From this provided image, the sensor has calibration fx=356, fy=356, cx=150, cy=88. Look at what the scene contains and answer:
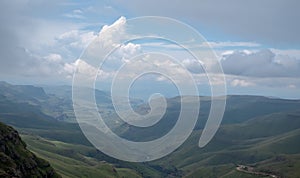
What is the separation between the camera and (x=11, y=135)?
100m

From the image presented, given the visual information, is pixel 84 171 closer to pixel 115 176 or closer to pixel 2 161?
pixel 115 176

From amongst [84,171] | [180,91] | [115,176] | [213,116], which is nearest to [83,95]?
[180,91]

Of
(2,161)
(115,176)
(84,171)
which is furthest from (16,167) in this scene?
(115,176)

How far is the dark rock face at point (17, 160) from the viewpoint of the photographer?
77125 mm

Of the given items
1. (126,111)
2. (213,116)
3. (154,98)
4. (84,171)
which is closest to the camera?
(213,116)

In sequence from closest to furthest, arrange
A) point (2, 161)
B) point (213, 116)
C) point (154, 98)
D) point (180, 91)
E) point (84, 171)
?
point (213, 116), point (180, 91), point (154, 98), point (2, 161), point (84, 171)

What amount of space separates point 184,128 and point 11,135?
91.0 m

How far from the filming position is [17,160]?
86375 millimetres

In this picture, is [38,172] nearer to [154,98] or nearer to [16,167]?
[16,167]

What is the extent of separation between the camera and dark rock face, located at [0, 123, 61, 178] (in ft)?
253

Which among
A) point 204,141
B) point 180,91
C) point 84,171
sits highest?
point 180,91

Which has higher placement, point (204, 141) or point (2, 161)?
point (204, 141)

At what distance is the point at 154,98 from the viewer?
25188 millimetres

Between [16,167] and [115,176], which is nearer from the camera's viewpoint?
[16,167]
